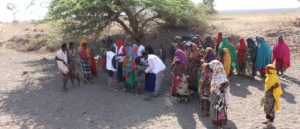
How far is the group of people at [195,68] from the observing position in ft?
26.7

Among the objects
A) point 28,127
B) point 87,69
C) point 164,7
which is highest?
point 164,7

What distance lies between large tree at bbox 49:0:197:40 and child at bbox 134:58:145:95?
4.48 metres

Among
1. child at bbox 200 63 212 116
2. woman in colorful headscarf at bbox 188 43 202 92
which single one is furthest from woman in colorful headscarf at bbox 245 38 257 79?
child at bbox 200 63 212 116

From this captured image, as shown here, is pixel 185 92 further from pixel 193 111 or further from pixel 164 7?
pixel 164 7

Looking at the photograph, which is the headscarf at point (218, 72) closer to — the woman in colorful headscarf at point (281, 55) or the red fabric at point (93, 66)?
the woman in colorful headscarf at point (281, 55)

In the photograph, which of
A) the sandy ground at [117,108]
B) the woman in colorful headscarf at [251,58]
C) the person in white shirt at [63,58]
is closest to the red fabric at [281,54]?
the sandy ground at [117,108]

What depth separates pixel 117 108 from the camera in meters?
10.5

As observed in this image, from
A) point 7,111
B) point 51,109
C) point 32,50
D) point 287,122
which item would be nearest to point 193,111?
point 287,122

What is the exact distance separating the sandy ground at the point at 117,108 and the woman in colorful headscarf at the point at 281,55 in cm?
41

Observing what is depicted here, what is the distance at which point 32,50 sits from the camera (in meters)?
24.0

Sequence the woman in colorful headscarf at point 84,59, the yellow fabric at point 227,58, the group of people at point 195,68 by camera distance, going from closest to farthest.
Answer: the group of people at point 195,68 → the yellow fabric at point 227,58 → the woman in colorful headscarf at point 84,59

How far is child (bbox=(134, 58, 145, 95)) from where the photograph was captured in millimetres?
10883

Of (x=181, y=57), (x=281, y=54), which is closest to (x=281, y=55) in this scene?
(x=281, y=54)

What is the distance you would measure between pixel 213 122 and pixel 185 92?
77.3 inches
